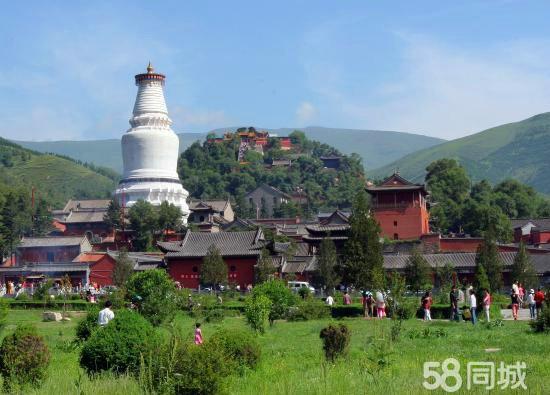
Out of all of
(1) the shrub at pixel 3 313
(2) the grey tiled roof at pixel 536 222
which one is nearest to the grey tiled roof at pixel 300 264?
(2) the grey tiled roof at pixel 536 222

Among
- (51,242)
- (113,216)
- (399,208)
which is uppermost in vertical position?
(113,216)

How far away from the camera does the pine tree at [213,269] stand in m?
44.8

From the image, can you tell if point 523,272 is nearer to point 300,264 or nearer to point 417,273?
point 417,273

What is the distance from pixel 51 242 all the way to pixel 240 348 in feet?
155

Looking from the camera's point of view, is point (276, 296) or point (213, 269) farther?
point (213, 269)

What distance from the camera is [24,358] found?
1164 cm

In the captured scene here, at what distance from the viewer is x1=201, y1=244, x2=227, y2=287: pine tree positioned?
147 ft

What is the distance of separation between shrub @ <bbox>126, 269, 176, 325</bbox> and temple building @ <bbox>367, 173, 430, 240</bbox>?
102 feet

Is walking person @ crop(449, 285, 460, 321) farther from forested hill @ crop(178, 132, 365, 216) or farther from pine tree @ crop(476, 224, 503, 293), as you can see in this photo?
forested hill @ crop(178, 132, 365, 216)

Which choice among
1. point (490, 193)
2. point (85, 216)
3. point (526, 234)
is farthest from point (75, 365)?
point (85, 216)

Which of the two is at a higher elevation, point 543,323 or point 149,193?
point 149,193

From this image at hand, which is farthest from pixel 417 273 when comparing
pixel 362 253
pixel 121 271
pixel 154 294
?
pixel 154 294

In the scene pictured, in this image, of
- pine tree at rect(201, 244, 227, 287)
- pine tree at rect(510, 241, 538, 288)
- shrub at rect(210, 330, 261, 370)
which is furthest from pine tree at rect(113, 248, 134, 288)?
shrub at rect(210, 330, 261, 370)

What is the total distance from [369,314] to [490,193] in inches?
1805
